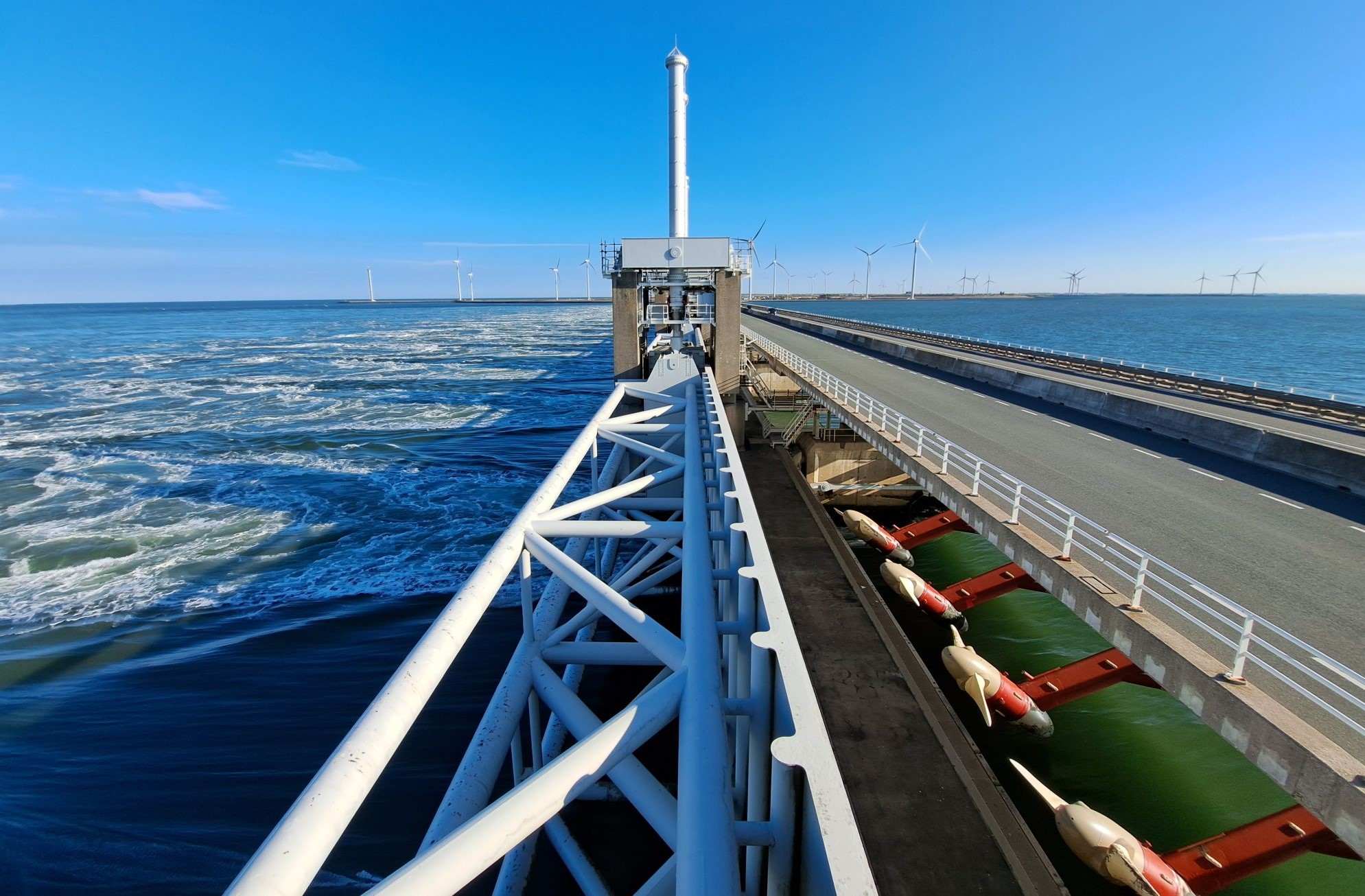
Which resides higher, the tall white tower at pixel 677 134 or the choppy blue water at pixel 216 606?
the tall white tower at pixel 677 134

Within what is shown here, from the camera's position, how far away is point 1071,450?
17.2 meters

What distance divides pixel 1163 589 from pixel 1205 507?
4.88 m

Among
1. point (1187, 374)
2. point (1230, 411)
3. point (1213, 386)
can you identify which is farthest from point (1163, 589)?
point (1187, 374)

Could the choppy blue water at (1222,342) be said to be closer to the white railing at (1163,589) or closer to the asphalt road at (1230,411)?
the asphalt road at (1230,411)

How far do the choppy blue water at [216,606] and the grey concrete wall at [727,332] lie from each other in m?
9.96

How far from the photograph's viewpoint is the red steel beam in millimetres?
7812

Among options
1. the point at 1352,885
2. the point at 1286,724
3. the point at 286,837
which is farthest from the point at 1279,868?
the point at 286,837

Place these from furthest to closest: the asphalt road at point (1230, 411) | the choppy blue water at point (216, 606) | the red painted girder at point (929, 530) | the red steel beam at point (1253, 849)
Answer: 1. the red painted girder at point (929, 530)
2. the asphalt road at point (1230, 411)
3. the choppy blue water at point (216, 606)
4. the red steel beam at point (1253, 849)

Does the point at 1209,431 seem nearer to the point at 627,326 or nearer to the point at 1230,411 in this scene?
the point at 1230,411

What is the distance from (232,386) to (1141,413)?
65.3 m

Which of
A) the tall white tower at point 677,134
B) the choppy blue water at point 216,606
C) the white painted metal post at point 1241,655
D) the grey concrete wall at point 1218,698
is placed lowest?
the choppy blue water at point 216,606

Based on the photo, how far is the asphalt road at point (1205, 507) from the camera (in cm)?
894

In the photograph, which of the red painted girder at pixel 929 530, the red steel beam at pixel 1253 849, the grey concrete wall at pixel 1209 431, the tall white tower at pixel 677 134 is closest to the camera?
the red steel beam at pixel 1253 849

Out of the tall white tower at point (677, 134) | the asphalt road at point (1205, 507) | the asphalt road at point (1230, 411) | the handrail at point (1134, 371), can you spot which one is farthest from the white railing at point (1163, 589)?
the tall white tower at point (677, 134)
